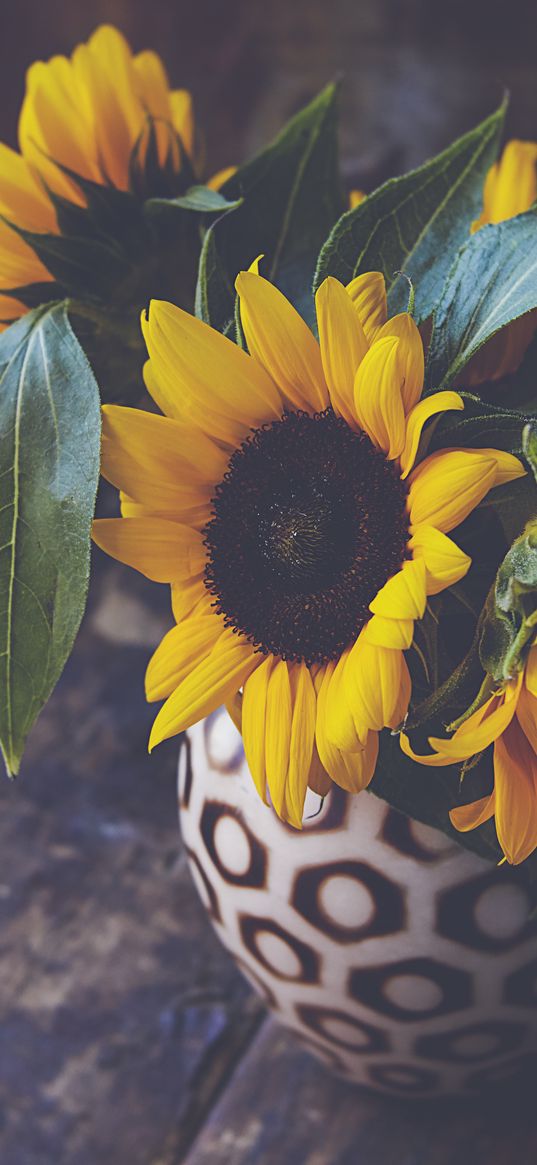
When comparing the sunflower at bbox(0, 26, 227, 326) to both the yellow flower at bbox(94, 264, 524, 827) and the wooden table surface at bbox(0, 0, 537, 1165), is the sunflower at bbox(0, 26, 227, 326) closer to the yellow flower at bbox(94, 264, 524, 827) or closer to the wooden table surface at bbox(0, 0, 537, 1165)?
the yellow flower at bbox(94, 264, 524, 827)

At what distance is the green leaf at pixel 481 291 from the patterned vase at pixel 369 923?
14 centimetres

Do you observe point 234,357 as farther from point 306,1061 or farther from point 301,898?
point 306,1061

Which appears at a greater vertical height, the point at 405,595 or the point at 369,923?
the point at 405,595

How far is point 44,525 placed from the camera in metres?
0.34

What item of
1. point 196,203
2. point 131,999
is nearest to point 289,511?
point 196,203

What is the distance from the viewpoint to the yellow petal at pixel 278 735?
0.98 ft

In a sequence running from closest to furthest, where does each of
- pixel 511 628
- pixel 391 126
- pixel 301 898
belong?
pixel 511 628, pixel 301 898, pixel 391 126

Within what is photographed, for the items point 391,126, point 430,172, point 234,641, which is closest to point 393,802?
point 234,641

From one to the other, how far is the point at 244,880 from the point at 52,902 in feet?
0.72

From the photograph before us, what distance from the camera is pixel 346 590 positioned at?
30 cm

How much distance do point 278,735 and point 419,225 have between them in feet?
0.52

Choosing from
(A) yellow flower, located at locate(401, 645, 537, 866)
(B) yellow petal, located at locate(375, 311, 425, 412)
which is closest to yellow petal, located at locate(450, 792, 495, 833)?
(A) yellow flower, located at locate(401, 645, 537, 866)

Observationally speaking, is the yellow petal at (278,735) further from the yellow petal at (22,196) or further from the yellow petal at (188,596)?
the yellow petal at (22,196)

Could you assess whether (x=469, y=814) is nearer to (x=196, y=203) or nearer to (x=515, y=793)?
(x=515, y=793)
